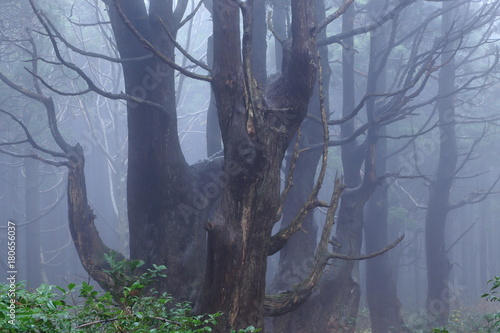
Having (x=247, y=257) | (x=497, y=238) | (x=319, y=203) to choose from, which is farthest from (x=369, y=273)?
(x=497, y=238)

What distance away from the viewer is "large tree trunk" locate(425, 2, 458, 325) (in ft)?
52.9

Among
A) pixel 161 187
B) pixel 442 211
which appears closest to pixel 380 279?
pixel 442 211

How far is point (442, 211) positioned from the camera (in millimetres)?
16594

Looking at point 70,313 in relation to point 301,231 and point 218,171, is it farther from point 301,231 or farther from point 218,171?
point 301,231

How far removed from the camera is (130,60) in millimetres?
8328

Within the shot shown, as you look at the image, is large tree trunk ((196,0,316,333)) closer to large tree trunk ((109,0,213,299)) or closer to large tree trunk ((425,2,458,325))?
large tree trunk ((109,0,213,299))

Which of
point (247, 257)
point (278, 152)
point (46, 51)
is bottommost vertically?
point (247, 257)

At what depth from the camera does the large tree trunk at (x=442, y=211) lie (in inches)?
635

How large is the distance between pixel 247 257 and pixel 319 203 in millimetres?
1313

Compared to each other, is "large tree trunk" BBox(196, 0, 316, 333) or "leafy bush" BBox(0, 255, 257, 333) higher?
"large tree trunk" BBox(196, 0, 316, 333)

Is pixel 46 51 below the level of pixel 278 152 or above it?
above

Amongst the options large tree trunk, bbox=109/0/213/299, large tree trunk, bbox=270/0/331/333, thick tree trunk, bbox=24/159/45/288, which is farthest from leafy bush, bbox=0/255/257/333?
thick tree trunk, bbox=24/159/45/288

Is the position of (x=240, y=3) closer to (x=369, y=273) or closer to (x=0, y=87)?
(x=369, y=273)

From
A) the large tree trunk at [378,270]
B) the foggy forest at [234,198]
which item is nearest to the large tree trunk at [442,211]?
the foggy forest at [234,198]
